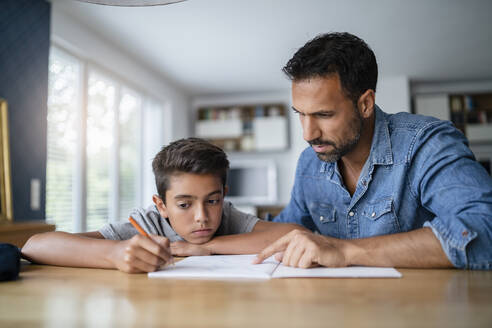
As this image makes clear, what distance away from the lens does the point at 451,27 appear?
13.6 feet

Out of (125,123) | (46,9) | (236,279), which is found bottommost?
(236,279)

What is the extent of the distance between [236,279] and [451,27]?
4351 millimetres

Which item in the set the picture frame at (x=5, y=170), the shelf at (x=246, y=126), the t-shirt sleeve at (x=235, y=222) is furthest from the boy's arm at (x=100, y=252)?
the shelf at (x=246, y=126)

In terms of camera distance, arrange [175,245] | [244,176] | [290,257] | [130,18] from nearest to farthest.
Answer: [290,257] < [175,245] < [130,18] < [244,176]

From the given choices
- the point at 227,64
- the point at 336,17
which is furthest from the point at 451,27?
the point at 227,64

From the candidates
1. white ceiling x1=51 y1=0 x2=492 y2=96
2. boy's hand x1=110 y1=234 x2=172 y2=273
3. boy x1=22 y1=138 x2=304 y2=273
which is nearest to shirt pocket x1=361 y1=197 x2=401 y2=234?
boy x1=22 y1=138 x2=304 y2=273

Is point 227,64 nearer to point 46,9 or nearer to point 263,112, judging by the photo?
point 263,112

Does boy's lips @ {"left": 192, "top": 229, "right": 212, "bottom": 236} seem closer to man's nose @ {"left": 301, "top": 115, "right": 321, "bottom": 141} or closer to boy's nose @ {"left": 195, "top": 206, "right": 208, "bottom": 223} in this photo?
boy's nose @ {"left": 195, "top": 206, "right": 208, "bottom": 223}

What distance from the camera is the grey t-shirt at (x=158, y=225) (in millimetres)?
1260

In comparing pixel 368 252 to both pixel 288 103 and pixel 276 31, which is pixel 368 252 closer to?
pixel 276 31

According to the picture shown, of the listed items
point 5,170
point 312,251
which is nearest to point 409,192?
point 312,251

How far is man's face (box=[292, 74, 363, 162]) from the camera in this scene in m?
1.24

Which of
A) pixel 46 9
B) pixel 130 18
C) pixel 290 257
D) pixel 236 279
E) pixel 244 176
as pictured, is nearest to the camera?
pixel 236 279

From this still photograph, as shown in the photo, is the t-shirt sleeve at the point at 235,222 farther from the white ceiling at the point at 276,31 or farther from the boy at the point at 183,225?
the white ceiling at the point at 276,31
